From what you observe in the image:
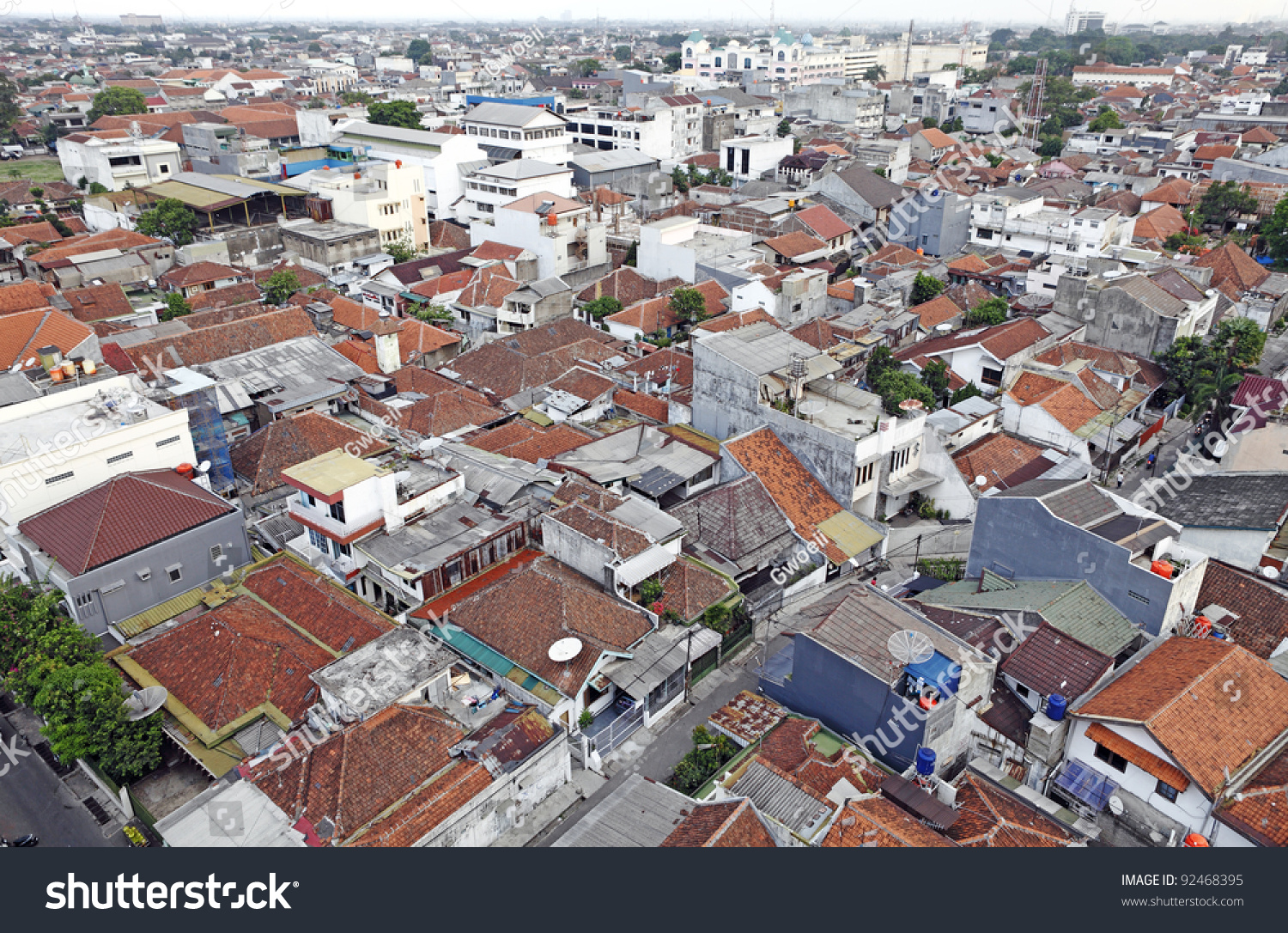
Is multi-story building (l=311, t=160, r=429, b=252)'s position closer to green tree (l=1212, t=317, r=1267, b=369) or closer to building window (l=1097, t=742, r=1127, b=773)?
green tree (l=1212, t=317, r=1267, b=369)

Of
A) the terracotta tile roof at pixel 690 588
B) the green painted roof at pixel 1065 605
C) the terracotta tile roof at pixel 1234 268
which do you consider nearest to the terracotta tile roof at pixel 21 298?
the terracotta tile roof at pixel 690 588

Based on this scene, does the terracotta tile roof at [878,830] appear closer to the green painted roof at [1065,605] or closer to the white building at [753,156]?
the green painted roof at [1065,605]

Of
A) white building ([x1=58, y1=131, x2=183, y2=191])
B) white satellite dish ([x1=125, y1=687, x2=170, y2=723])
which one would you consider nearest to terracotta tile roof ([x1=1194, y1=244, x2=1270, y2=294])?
white satellite dish ([x1=125, y1=687, x2=170, y2=723])

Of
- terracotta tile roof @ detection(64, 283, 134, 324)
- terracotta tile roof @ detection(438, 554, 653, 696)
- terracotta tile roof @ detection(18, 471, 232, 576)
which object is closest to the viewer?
terracotta tile roof @ detection(438, 554, 653, 696)

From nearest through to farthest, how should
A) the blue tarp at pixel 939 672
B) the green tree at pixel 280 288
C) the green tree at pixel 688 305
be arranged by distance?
1. the blue tarp at pixel 939 672
2. the green tree at pixel 688 305
3. the green tree at pixel 280 288

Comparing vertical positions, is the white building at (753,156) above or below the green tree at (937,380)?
above

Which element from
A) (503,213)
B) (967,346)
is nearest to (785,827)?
(967,346)

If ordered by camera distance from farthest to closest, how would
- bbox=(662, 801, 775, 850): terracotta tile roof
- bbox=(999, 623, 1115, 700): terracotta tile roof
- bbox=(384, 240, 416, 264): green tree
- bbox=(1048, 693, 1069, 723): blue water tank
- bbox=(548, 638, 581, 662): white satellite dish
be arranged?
1. bbox=(384, 240, 416, 264): green tree
2. bbox=(548, 638, 581, 662): white satellite dish
3. bbox=(999, 623, 1115, 700): terracotta tile roof
4. bbox=(1048, 693, 1069, 723): blue water tank
5. bbox=(662, 801, 775, 850): terracotta tile roof
